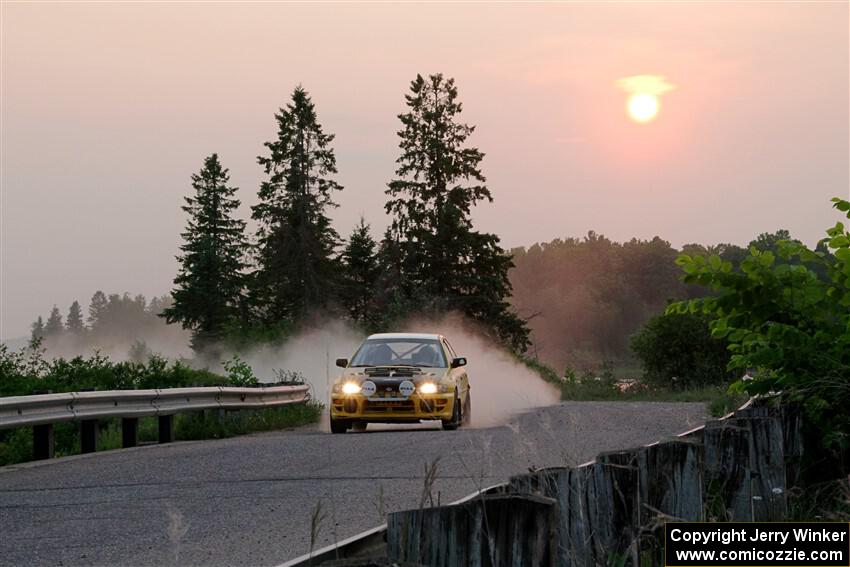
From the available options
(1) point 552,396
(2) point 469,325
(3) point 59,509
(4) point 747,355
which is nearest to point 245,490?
(3) point 59,509

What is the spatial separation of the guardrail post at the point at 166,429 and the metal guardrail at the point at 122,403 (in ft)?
0.72

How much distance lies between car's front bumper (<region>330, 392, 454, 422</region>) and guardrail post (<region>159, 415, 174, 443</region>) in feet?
9.09

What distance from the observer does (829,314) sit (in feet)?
29.2

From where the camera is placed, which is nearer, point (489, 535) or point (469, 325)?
point (489, 535)

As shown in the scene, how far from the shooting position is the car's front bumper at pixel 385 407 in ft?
68.3

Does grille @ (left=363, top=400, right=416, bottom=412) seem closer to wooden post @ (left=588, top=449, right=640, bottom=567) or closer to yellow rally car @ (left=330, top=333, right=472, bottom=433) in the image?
yellow rally car @ (left=330, top=333, right=472, bottom=433)

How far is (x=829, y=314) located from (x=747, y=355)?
2.07 ft

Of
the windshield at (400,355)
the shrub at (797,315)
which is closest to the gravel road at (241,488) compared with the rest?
the shrub at (797,315)

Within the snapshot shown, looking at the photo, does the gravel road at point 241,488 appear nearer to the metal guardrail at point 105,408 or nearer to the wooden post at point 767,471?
the metal guardrail at point 105,408

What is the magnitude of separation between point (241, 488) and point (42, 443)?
206 inches

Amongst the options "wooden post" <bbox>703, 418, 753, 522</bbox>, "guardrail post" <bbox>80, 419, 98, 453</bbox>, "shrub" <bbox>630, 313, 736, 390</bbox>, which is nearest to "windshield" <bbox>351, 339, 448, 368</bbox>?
"guardrail post" <bbox>80, 419, 98, 453</bbox>

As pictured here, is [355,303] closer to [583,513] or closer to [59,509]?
[59,509]

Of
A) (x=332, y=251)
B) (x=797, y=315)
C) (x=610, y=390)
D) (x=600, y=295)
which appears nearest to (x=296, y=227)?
(x=332, y=251)

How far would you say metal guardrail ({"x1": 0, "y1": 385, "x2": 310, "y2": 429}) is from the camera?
50.2 ft
